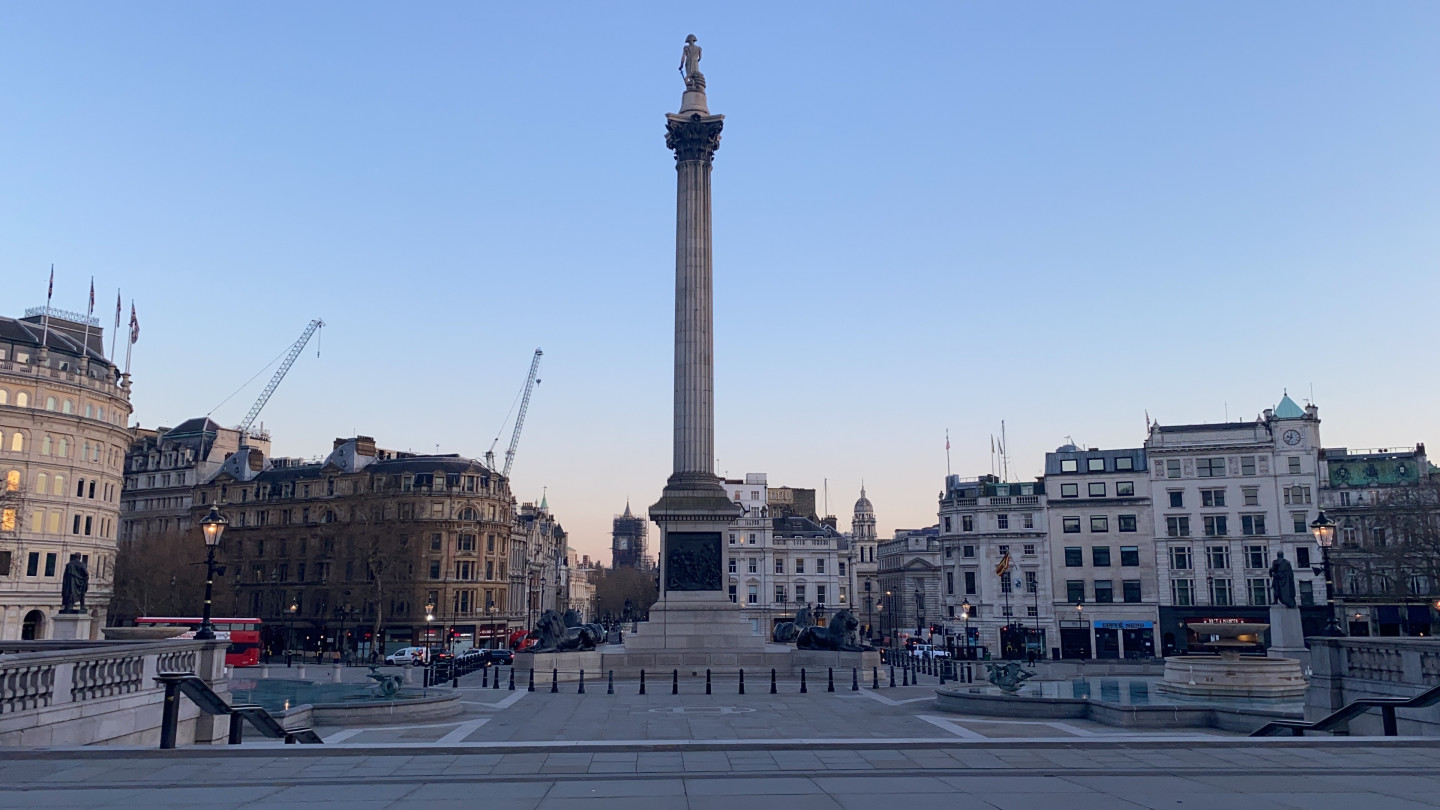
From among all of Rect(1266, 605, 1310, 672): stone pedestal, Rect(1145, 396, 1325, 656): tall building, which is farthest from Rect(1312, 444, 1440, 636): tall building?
Rect(1266, 605, 1310, 672): stone pedestal

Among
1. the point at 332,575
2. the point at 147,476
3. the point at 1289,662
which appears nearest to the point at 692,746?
the point at 1289,662

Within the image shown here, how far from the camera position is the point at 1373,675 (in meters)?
21.0

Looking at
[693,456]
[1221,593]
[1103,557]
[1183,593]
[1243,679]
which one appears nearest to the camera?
[1243,679]

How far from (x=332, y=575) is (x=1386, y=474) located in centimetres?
8762

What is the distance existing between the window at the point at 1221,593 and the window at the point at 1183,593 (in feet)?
4.58

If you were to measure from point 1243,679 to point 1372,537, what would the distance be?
5602 centimetres

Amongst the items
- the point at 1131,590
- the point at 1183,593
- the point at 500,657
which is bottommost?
the point at 500,657

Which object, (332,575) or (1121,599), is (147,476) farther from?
(1121,599)

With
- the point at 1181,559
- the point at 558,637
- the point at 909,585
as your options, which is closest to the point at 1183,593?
the point at 1181,559

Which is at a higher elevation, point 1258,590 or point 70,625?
point 1258,590

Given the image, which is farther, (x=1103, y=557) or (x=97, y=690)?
(x=1103, y=557)

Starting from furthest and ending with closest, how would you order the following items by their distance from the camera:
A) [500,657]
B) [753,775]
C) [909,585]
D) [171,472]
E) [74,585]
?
[909,585] < [171,472] < [500,657] < [74,585] < [753,775]

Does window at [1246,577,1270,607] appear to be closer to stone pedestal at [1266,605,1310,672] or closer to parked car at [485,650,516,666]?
stone pedestal at [1266,605,1310,672]

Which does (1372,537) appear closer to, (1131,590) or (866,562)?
(1131,590)
